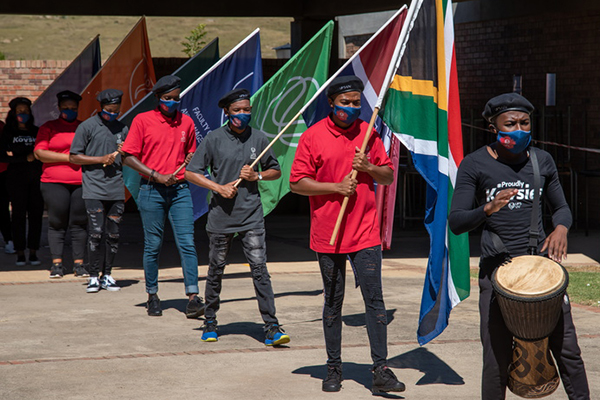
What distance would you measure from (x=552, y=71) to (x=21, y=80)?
10.0 metres

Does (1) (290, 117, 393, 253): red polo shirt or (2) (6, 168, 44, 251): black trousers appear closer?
(1) (290, 117, 393, 253): red polo shirt

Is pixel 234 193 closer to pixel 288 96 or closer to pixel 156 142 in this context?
pixel 156 142

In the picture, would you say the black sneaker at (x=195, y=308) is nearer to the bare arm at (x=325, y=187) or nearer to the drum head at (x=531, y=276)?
the bare arm at (x=325, y=187)

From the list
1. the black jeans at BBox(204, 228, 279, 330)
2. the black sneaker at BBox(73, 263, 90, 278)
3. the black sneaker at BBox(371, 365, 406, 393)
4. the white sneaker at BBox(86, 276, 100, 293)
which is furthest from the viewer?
the black sneaker at BBox(73, 263, 90, 278)

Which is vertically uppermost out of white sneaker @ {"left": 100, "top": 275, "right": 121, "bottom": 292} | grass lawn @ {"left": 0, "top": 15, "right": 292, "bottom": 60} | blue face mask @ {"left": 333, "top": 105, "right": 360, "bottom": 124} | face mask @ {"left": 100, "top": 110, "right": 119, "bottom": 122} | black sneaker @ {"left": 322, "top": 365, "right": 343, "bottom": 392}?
grass lawn @ {"left": 0, "top": 15, "right": 292, "bottom": 60}

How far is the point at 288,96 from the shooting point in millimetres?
9531

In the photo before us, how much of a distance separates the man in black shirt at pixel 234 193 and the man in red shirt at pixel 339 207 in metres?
1.25

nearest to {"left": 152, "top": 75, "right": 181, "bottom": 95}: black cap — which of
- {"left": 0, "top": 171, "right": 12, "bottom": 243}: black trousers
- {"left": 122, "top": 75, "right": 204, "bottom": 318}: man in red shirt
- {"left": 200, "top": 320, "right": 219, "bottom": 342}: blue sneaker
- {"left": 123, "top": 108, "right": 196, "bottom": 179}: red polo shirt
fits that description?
{"left": 122, "top": 75, "right": 204, "bottom": 318}: man in red shirt

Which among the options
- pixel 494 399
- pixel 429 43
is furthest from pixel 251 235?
pixel 494 399

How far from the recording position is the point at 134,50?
41.9 ft

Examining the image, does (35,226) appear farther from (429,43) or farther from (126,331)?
(429,43)

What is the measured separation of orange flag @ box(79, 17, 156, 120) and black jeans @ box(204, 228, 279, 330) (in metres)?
5.68

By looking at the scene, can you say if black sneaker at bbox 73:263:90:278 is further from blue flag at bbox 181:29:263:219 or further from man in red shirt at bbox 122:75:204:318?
man in red shirt at bbox 122:75:204:318

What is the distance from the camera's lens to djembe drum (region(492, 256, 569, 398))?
475 cm
